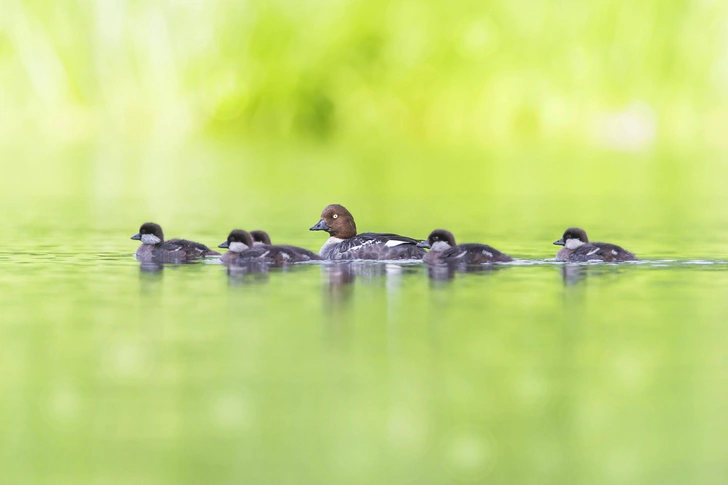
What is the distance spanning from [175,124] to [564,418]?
50524 mm

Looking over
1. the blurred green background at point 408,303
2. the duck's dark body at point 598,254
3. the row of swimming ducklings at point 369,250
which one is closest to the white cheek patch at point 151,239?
the row of swimming ducklings at point 369,250

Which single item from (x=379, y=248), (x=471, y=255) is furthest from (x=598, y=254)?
(x=379, y=248)

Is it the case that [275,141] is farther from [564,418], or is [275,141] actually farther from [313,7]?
[564,418]

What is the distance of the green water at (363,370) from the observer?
632 cm

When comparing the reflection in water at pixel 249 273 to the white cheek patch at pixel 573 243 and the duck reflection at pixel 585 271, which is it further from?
the white cheek patch at pixel 573 243

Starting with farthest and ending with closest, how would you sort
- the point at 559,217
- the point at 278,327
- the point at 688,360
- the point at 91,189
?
1. the point at 91,189
2. the point at 559,217
3. the point at 278,327
4. the point at 688,360

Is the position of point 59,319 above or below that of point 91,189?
below

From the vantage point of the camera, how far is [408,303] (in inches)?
425

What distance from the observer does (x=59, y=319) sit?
10078 mm

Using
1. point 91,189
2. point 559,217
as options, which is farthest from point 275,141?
point 559,217

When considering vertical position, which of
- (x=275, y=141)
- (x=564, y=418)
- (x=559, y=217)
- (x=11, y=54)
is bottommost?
(x=564, y=418)

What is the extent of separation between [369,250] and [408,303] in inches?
128

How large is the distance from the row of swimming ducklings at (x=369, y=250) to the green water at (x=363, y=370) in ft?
0.88

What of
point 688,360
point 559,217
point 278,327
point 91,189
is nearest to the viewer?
point 688,360
